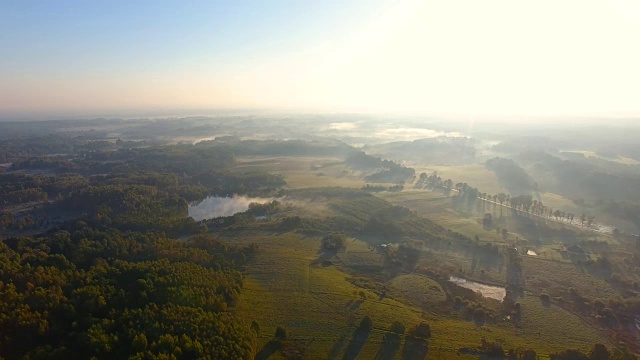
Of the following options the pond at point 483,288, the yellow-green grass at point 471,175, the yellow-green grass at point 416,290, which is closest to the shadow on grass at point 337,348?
the yellow-green grass at point 416,290

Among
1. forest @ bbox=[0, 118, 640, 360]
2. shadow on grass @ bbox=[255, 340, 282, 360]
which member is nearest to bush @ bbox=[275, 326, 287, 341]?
forest @ bbox=[0, 118, 640, 360]

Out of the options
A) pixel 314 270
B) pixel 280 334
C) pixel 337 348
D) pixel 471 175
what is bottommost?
pixel 337 348

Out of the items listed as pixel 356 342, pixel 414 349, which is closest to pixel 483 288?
pixel 414 349

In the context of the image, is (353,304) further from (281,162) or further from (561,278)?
(281,162)

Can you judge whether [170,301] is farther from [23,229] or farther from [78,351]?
[23,229]

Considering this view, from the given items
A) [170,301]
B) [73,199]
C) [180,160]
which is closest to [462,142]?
[180,160]
